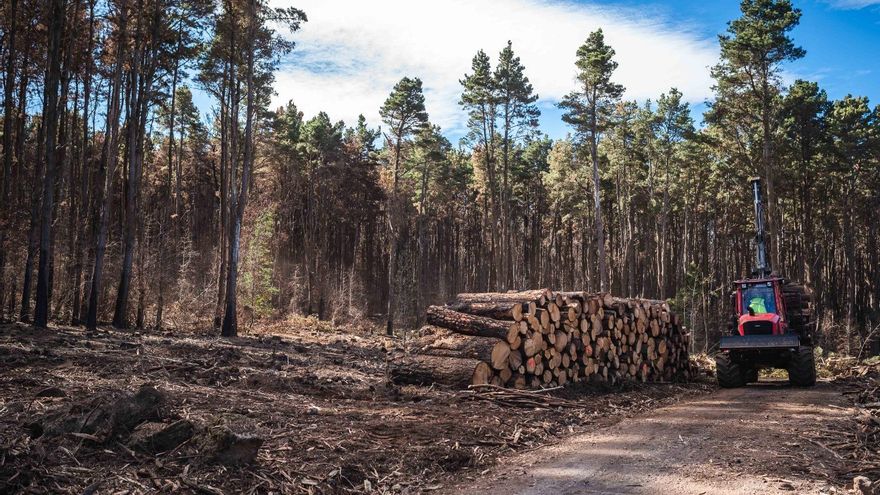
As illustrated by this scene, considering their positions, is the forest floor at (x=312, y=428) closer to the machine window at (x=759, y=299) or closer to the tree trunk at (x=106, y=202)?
the machine window at (x=759, y=299)

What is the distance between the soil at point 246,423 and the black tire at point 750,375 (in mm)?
3180

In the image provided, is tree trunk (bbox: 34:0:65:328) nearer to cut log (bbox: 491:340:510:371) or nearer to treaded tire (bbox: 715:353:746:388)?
cut log (bbox: 491:340:510:371)

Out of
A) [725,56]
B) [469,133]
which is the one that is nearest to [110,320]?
[469,133]

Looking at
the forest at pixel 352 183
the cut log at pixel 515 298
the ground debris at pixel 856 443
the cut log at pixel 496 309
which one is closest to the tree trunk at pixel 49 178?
the forest at pixel 352 183

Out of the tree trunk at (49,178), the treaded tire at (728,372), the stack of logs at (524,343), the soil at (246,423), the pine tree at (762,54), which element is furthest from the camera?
the pine tree at (762,54)

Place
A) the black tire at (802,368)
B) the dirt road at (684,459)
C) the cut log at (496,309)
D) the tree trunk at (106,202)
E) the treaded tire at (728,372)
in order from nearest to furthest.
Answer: the dirt road at (684,459) < the cut log at (496,309) < the black tire at (802,368) < the treaded tire at (728,372) < the tree trunk at (106,202)

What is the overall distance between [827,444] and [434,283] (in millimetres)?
52162

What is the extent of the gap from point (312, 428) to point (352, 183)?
3954 cm

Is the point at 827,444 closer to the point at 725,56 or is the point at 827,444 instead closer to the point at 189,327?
the point at 189,327

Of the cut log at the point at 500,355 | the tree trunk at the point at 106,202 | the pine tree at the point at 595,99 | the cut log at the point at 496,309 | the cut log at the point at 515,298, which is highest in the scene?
the pine tree at the point at 595,99

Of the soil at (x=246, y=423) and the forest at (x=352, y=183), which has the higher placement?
the forest at (x=352, y=183)

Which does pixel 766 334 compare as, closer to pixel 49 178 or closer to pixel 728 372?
pixel 728 372

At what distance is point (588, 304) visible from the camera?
11.6 m

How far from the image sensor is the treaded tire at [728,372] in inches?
522
